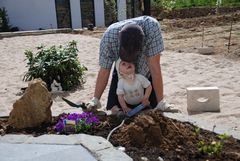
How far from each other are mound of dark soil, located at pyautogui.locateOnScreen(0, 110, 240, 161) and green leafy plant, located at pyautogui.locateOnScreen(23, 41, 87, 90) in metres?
3.22

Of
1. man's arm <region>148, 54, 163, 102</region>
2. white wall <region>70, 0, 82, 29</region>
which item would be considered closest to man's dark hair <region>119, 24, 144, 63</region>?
man's arm <region>148, 54, 163, 102</region>

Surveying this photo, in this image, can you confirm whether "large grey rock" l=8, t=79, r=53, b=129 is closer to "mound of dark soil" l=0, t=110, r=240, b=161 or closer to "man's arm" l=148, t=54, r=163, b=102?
"mound of dark soil" l=0, t=110, r=240, b=161

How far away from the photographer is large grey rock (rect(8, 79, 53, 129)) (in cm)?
386

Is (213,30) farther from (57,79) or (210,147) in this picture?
(210,147)

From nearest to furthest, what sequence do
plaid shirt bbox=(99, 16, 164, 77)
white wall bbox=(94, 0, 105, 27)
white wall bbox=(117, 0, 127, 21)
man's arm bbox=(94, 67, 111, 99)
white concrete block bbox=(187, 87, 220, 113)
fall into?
plaid shirt bbox=(99, 16, 164, 77) → man's arm bbox=(94, 67, 111, 99) → white concrete block bbox=(187, 87, 220, 113) → white wall bbox=(94, 0, 105, 27) → white wall bbox=(117, 0, 127, 21)

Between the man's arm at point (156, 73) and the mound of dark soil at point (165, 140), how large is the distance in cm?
64

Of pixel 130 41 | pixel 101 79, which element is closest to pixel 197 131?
pixel 130 41

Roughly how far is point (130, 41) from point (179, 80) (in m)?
3.30

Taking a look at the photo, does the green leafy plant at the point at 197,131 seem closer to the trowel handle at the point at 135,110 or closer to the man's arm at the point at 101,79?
the trowel handle at the point at 135,110

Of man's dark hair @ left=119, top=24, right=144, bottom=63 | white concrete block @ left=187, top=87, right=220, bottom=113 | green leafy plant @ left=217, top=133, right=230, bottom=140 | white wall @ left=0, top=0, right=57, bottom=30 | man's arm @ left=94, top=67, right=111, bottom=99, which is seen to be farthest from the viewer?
white wall @ left=0, top=0, right=57, bottom=30

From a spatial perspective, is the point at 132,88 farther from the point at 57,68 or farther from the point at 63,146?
the point at 57,68

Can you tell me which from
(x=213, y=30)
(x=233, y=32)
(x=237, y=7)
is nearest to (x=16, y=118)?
(x=233, y=32)

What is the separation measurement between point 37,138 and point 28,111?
1.26 feet

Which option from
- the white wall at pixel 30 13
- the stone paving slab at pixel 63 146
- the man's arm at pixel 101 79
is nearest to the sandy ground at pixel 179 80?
the man's arm at pixel 101 79
